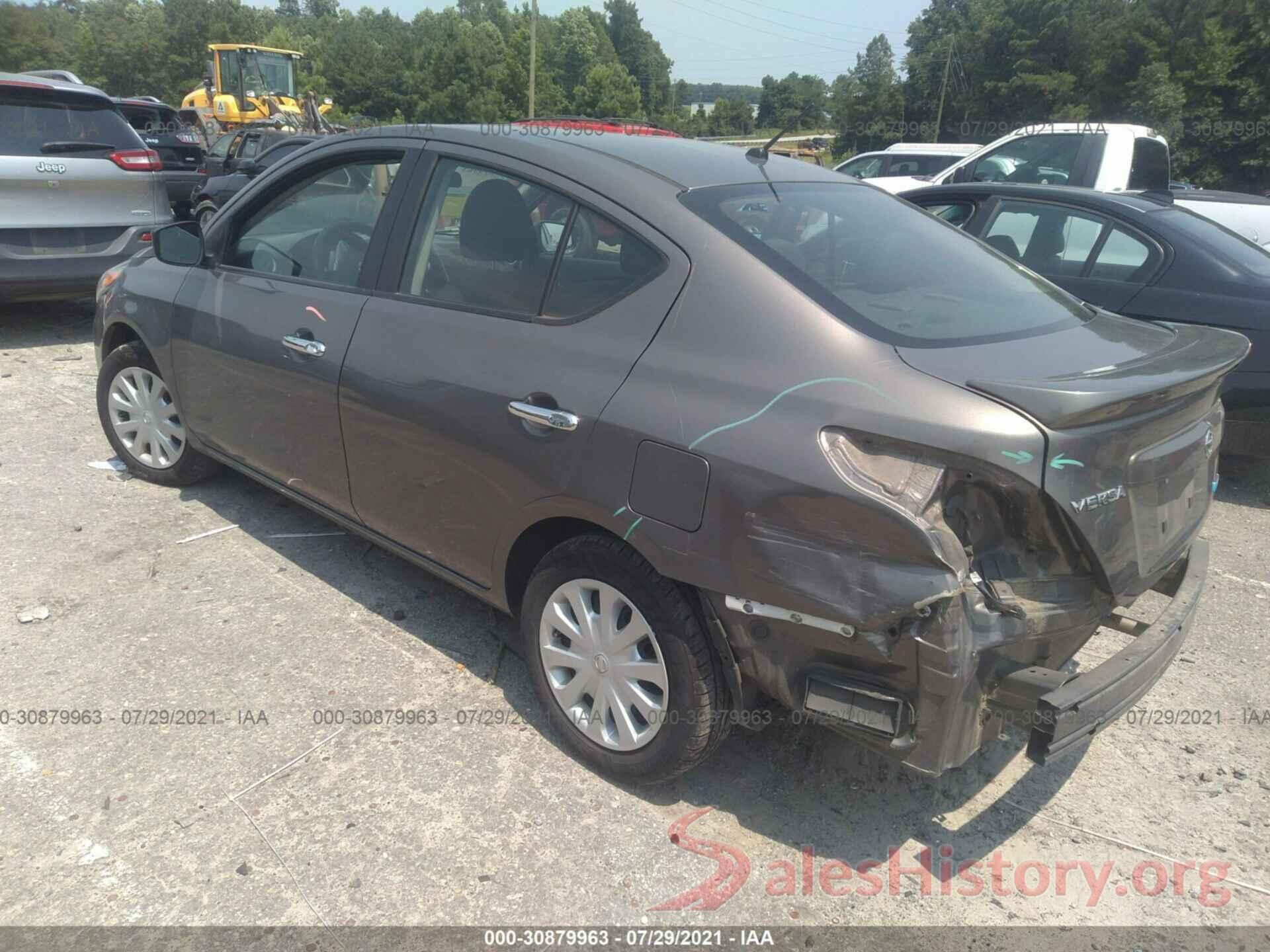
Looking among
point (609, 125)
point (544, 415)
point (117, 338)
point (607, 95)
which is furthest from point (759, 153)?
point (607, 95)

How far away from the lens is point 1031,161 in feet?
28.2

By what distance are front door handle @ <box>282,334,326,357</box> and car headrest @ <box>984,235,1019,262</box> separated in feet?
14.0

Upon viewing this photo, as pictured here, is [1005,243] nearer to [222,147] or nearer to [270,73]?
[222,147]

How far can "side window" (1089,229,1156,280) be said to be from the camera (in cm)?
514

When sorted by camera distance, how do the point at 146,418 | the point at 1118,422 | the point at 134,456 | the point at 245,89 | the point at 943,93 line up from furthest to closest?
the point at 943,93 < the point at 245,89 < the point at 134,456 < the point at 146,418 < the point at 1118,422

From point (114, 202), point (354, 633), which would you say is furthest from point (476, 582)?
point (114, 202)

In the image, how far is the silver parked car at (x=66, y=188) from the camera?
6664 mm

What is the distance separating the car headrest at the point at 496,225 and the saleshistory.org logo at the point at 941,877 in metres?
1.85

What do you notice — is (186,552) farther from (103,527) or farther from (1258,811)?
(1258,811)

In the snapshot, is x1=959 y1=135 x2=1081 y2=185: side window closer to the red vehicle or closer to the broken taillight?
the red vehicle

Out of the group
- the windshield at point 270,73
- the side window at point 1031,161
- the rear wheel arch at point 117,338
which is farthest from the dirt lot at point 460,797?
the windshield at point 270,73

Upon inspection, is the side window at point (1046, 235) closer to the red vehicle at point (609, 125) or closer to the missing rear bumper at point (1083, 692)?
the red vehicle at point (609, 125)

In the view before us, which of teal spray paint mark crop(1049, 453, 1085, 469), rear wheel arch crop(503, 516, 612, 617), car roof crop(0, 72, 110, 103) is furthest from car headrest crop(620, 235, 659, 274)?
car roof crop(0, 72, 110, 103)

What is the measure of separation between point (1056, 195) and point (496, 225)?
4048 millimetres
